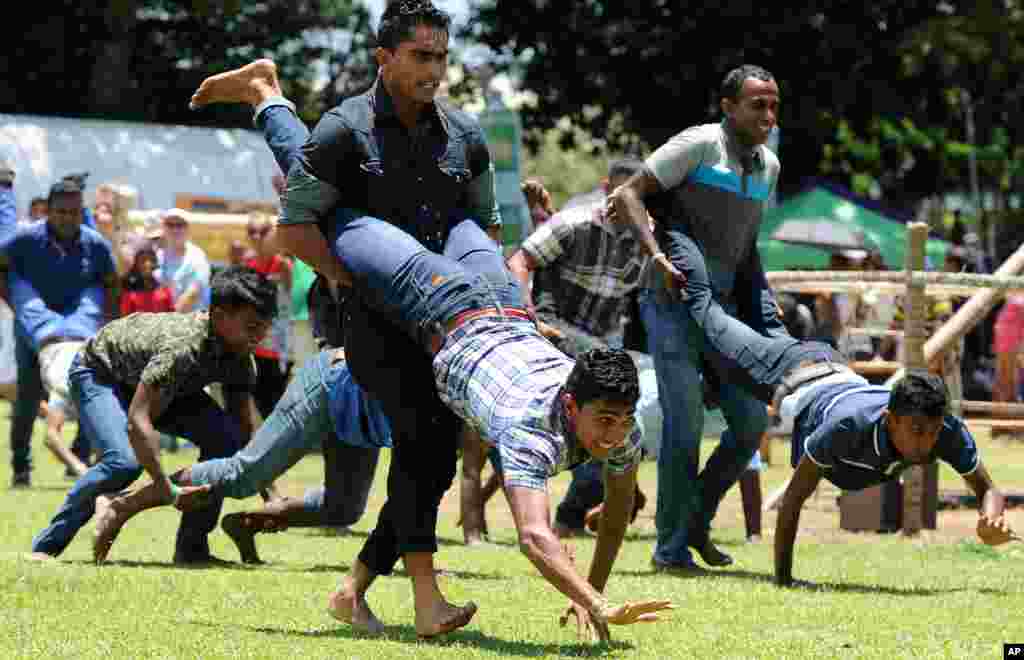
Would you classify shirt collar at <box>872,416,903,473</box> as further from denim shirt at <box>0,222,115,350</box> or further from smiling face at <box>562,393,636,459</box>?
denim shirt at <box>0,222,115,350</box>

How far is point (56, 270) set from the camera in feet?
42.3

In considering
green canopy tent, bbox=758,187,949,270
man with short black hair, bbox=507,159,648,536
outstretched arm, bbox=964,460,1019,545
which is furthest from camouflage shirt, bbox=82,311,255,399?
green canopy tent, bbox=758,187,949,270

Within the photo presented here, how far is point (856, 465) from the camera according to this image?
26.4 ft

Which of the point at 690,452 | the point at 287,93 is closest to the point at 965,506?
the point at 690,452

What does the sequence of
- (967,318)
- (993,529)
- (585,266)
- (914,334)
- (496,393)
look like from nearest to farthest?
(496,393) < (993,529) < (585,266) < (914,334) < (967,318)

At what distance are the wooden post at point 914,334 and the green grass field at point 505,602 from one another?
19cm

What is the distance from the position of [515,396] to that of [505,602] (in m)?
1.80

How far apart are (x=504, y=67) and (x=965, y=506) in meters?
21.4

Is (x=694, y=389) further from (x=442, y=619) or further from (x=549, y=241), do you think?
(x=442, y=619)

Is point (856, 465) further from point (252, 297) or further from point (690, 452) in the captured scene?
point (252, 297)

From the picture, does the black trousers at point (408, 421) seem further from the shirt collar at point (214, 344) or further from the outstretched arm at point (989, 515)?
the outstretched arm at point (989, 515)

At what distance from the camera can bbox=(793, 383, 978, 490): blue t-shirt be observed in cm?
792

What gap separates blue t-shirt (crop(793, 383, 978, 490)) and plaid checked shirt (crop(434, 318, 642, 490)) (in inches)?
70.8

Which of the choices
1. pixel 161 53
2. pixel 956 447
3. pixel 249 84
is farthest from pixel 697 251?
pixel 161 53
